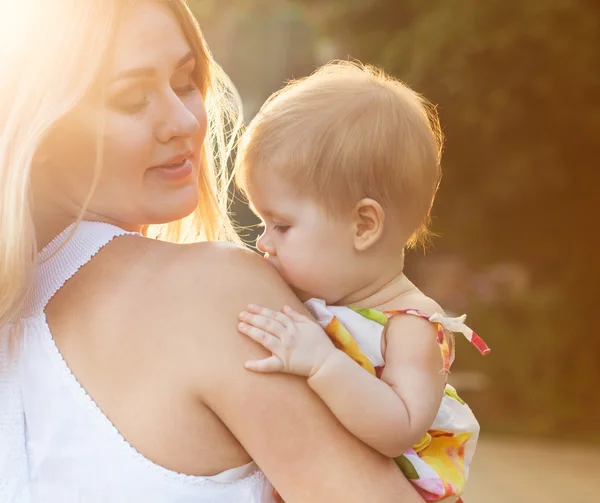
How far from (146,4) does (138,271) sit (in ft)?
1.78

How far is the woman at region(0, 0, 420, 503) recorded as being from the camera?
165 cm

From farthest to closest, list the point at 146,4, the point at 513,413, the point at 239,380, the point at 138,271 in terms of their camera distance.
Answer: the point at 513,413, the point at 146,4, the point at 138,271, the point at 239,380

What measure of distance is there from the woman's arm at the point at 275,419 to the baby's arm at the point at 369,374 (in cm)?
2

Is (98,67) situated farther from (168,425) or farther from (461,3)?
(461,3)

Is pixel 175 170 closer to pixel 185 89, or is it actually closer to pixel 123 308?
pixel 185 89

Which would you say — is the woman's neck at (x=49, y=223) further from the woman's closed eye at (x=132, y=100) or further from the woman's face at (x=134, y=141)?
the woman's closed eye at (x=132, y=100)

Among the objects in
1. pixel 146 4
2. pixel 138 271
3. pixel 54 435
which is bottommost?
pixel 54 435

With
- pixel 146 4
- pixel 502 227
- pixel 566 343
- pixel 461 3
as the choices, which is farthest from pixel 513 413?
pixel 146 4

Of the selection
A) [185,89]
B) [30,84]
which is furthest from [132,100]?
[185,89]

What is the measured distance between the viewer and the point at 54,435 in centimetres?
173

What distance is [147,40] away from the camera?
6.15 ft

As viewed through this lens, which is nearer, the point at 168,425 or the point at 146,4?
the point at 168,425

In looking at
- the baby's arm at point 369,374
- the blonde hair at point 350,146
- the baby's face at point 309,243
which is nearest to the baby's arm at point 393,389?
the baby's arm at point 369,374

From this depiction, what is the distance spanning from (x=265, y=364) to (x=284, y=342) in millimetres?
49
